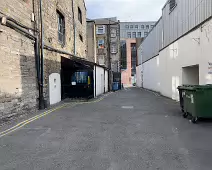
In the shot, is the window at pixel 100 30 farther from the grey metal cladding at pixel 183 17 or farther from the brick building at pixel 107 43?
the grey metal cladding at pixel 183 17

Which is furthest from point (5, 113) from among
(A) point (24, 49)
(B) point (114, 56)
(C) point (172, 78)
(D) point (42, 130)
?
(B) point (114, 56)

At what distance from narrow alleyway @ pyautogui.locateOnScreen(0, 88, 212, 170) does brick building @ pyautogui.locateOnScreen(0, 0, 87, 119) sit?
1.81 m

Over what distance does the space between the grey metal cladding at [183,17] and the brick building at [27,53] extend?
25.5 ft

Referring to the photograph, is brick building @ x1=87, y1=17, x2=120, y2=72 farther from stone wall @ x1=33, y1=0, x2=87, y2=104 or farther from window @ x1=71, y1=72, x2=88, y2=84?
window @ x1=71, y1=72, x2=88, y2=84

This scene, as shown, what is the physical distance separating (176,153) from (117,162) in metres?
1.34

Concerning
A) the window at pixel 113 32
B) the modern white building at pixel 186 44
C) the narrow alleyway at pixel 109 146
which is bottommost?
the narrow alleyway at pixel 109 146

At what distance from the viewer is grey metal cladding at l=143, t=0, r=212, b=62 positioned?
9.95 meters

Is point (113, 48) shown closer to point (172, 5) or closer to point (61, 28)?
point (172, 5)

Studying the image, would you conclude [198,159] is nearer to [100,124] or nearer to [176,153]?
[176,153]

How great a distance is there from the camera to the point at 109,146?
16.1 feet

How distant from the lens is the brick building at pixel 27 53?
24.4 ft

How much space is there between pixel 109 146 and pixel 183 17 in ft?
35.3

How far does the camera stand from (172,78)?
50.5ft

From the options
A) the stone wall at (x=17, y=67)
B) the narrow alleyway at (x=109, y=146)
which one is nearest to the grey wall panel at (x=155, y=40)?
the stone wall at (x=17, y=67)
